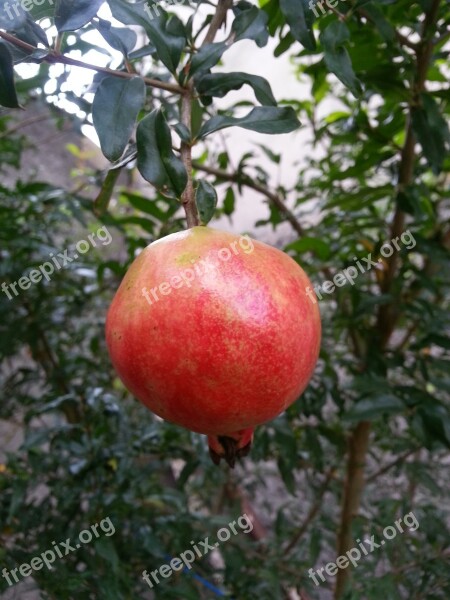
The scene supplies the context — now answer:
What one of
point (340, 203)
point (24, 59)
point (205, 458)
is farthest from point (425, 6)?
point (205, 458)

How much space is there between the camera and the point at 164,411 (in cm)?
39

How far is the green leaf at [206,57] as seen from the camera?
437mm

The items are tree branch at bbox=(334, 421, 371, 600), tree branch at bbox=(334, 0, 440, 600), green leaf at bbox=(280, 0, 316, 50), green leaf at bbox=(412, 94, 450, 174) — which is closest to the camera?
green leaf at bbox=(280, 0, 316, 50)

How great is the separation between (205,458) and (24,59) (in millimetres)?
676

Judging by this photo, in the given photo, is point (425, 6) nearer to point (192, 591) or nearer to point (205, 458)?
point (205, 458)

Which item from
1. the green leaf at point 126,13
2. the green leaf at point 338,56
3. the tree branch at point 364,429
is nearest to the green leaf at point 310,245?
the tree branch at point 364,429

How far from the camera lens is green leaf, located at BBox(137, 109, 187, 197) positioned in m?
0.40

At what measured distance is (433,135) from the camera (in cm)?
69

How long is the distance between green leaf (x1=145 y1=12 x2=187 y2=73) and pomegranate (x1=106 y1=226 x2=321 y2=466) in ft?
0.51

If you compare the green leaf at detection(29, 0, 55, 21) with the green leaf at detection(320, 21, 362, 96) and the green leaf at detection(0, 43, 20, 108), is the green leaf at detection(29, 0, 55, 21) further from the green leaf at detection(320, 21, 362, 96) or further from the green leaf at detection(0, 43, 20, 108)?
the green leaf at detection(320, 21, 362, 96)

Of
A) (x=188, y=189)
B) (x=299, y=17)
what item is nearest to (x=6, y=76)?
(x=188, y=189)

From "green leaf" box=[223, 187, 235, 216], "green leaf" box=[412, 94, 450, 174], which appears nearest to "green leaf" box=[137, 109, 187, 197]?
"green leaf" box=[412, 94, 450, 174]

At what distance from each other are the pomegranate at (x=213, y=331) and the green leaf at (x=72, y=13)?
0.17 meters

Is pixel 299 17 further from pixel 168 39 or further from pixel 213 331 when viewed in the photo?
pixel 213 331
